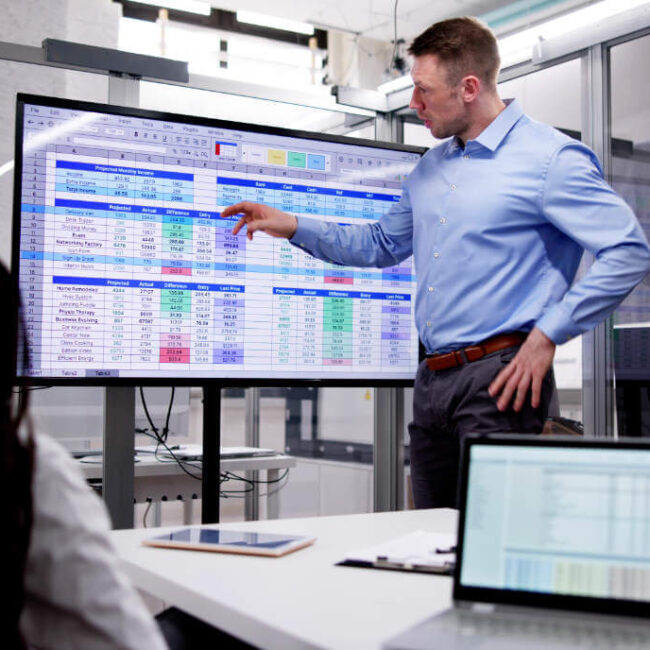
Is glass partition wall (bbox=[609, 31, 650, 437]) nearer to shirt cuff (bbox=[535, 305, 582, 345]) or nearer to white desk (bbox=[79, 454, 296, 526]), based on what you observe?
shirt cuff (bbox=[535, 305, 582, 345])

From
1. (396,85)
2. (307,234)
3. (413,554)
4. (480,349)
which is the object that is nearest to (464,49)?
(307,234)

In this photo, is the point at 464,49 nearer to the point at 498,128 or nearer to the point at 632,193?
the point at 498,128

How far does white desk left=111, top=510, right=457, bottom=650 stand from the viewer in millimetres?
824

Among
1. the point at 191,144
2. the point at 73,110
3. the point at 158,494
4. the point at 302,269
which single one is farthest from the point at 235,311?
the point at 158,494

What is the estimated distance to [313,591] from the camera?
37.8 inches

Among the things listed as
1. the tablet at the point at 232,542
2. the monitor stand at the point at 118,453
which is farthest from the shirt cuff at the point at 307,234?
the tablet at the point at 232,542

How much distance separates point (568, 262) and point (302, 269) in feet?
2.83

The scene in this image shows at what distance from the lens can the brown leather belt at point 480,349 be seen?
78.3 inches

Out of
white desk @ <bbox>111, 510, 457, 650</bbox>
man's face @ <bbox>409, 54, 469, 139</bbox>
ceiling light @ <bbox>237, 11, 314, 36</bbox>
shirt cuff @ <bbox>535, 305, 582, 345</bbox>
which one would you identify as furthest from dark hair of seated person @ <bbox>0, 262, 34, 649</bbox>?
ceiling light @ <bbox>237, 11, 314, 36</bbox>

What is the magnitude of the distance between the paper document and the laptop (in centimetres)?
15

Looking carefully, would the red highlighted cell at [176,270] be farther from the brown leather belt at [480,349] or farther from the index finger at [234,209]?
the brown leather belt at [480,349]

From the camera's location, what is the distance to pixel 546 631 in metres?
0.78

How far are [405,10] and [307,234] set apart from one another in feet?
15.4

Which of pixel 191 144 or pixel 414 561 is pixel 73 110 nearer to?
pixel 191 144
